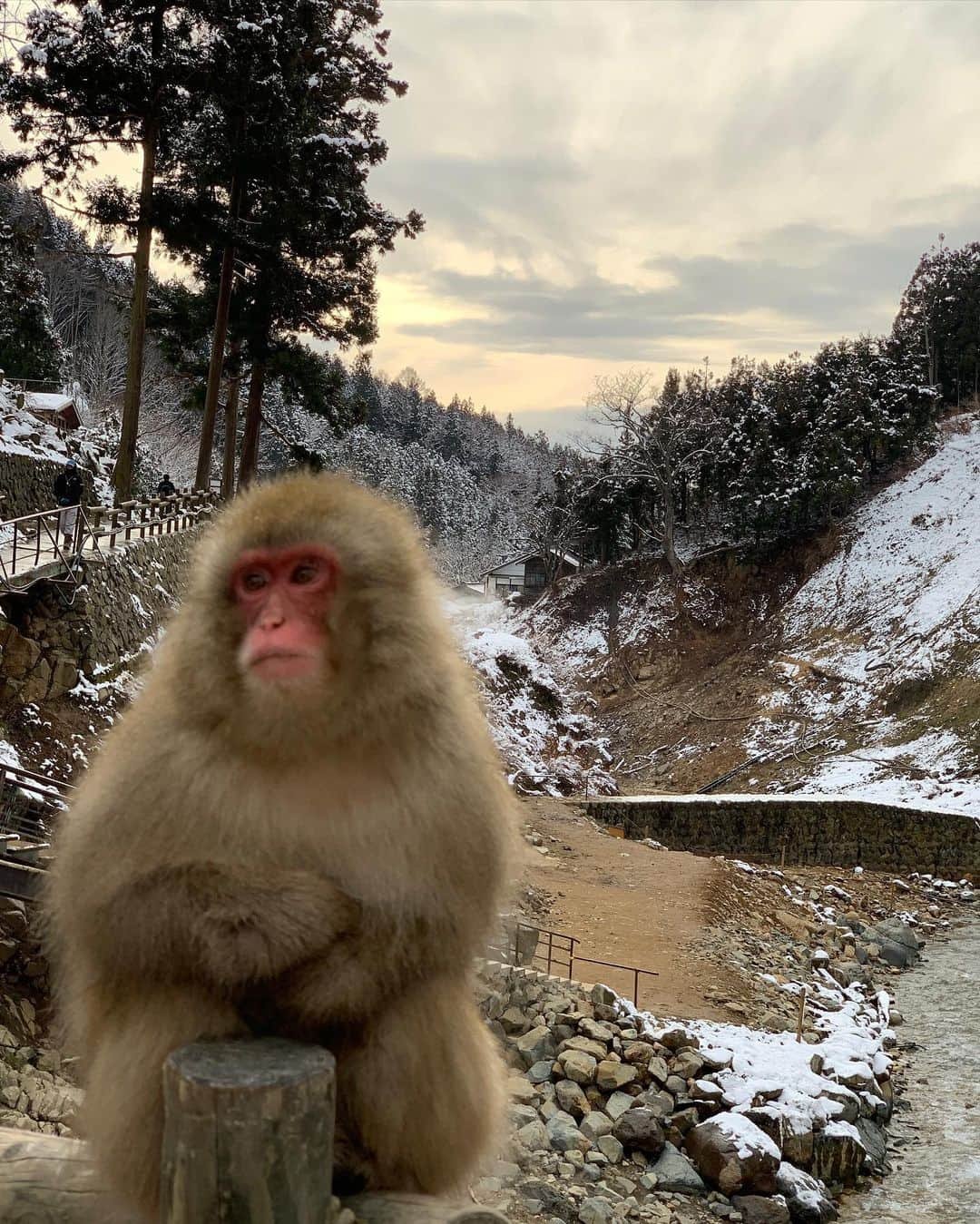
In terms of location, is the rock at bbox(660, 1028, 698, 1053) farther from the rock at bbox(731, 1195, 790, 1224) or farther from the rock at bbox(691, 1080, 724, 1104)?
the rock at bbox(731, 1195, 790, 1224)

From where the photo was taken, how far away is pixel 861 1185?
8344mm

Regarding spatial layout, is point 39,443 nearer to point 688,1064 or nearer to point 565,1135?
point 688,1064

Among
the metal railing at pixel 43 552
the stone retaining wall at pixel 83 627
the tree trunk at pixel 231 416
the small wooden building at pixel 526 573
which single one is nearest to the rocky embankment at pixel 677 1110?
the stone retaining wall at pixel 83 627

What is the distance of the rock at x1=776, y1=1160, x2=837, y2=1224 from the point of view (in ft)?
24.9

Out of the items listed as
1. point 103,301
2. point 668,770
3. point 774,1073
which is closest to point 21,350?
point 103,301

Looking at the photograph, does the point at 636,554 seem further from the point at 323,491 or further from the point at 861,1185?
the point at 323,491

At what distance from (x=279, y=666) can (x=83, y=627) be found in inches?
395

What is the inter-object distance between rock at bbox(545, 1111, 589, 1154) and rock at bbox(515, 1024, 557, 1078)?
655 mm

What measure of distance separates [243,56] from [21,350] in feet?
63.6

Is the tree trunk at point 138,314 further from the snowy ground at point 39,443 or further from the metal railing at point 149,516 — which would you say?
the snowy ground at point 39,443

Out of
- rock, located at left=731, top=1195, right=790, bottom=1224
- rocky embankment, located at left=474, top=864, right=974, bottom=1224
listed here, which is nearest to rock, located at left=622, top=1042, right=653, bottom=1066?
rocky embankment, located at left=474, top=864, right=974, bottom=1224

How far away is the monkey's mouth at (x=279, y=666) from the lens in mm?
1733

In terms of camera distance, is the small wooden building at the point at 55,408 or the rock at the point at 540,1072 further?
the small wooden building at the point at 55,408

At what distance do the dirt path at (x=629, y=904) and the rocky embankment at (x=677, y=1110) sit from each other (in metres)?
0.71
